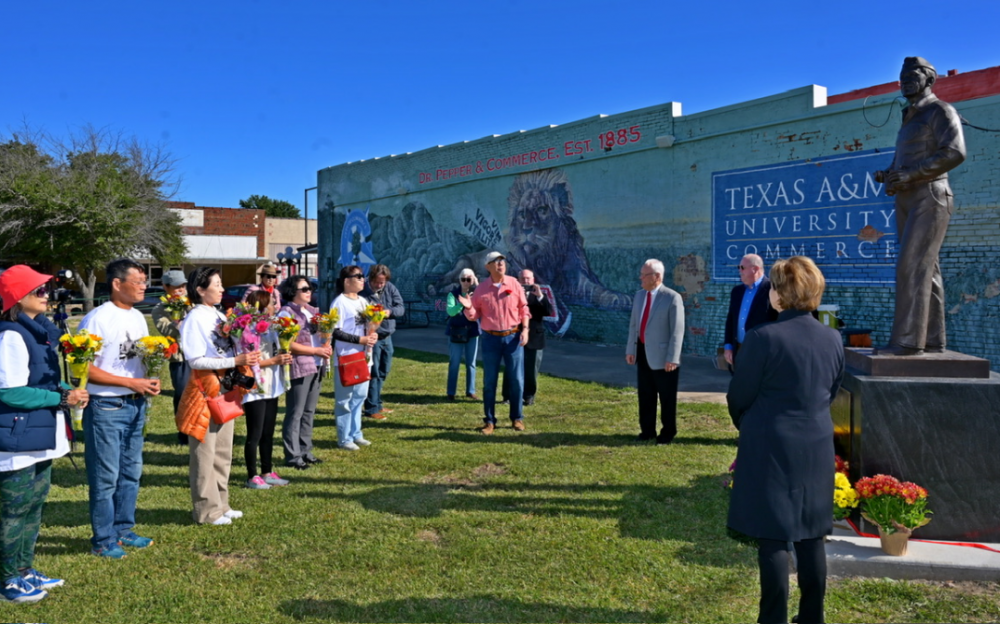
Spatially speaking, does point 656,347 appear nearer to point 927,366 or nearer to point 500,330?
point 500,330

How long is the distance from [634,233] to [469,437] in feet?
32.4

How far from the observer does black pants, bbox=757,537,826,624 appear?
3182 mm

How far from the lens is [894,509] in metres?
4.17

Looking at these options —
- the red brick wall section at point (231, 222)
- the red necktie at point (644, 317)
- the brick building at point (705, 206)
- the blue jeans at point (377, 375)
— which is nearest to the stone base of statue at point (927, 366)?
the red necktie at point (644, 317)

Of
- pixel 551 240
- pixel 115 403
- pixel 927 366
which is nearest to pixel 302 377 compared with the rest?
pixel 115 403

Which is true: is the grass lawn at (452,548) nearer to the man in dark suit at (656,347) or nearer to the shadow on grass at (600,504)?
the shadow on grass at (600,504)

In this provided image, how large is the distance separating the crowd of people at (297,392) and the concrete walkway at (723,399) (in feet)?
3.83

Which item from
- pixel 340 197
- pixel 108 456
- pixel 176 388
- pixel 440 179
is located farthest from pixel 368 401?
pixel 340 197

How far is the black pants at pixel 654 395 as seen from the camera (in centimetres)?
738

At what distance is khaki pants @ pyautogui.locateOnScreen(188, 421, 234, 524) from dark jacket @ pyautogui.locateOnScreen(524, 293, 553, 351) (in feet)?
15.6

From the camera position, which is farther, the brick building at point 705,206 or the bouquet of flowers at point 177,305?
the brick building at point 705,206

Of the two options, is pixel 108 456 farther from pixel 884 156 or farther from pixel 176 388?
pixel 884 156

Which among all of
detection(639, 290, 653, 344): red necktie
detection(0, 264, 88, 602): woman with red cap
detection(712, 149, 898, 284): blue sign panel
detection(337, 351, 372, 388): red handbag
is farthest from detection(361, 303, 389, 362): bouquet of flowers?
detection(712, 149, 898, 284): blue sign panel

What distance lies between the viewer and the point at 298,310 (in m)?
6.53
